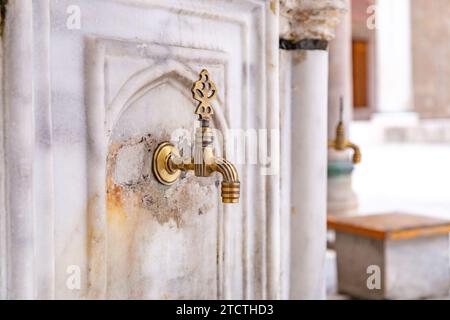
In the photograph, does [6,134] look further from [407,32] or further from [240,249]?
[407,32]

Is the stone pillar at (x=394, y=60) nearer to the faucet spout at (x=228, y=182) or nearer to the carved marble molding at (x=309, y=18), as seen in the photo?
the carved marble molding at (x=309, y=18)

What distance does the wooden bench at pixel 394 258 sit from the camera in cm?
391

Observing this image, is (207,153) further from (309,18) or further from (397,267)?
(397,267)

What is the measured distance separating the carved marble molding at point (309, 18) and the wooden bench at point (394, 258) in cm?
166

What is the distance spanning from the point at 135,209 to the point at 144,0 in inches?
24.6

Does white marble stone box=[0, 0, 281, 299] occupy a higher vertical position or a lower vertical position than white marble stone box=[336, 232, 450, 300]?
higher

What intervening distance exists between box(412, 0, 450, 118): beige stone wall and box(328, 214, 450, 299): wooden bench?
1314 cm

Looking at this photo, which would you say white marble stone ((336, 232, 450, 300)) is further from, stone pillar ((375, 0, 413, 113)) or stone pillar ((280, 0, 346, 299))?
stone pillar ((375, 0, 413, 113))

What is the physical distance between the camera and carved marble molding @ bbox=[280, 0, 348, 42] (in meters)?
2.53

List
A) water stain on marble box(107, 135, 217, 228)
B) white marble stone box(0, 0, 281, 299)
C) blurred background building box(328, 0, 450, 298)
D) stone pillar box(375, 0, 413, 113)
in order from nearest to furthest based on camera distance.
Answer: white marble stone box(0, 0, 281, 299), water stain on marble box(107, 135, 217, 228), blurred background building box(328, 0, 450, 298), stone pillar box(375, 0, 413, 113)

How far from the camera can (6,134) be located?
156 centimetres

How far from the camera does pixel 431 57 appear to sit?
16.6 metres

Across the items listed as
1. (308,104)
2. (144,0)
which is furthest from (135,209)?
(308,104)

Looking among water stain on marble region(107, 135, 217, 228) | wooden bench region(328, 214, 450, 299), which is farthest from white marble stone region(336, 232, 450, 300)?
water stain on marble region(107, 135, 217, 228)
